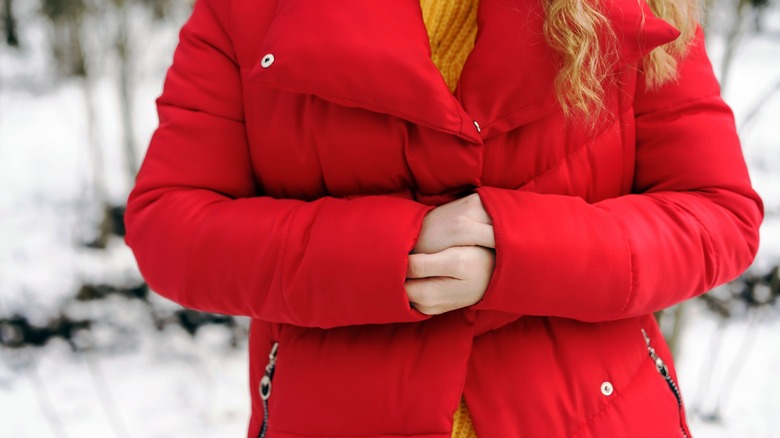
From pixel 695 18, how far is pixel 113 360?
259 cm

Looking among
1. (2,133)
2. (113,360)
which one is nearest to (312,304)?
(113,360)

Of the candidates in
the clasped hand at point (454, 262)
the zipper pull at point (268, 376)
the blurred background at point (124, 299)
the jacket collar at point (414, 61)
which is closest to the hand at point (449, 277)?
the clasped hand at point (454, 262)

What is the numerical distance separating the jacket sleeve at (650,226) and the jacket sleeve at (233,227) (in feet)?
0.53

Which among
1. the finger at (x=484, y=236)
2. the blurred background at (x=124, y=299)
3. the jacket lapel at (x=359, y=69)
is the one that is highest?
the jacket lapel at (x=359, y=69)

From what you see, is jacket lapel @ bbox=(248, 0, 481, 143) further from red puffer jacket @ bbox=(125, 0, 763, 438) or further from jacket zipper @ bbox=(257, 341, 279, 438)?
jacket zipper @ bbox=(257, 341, 279, 438)

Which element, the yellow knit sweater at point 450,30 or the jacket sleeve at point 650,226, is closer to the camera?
the jacket sleeve at point 650,226

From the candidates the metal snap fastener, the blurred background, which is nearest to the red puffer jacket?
the metal snap fastener

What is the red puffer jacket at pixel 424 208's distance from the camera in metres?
0.98

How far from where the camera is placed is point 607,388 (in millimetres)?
1075

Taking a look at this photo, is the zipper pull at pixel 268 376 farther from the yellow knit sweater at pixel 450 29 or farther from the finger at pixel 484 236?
the yellow knit sweater at pixel 450 29

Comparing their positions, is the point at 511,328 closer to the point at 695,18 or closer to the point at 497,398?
the point at 497,398

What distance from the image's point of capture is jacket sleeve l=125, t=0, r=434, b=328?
97cm

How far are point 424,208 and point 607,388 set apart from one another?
42 centimetres

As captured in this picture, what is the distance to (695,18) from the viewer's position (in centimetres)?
115
